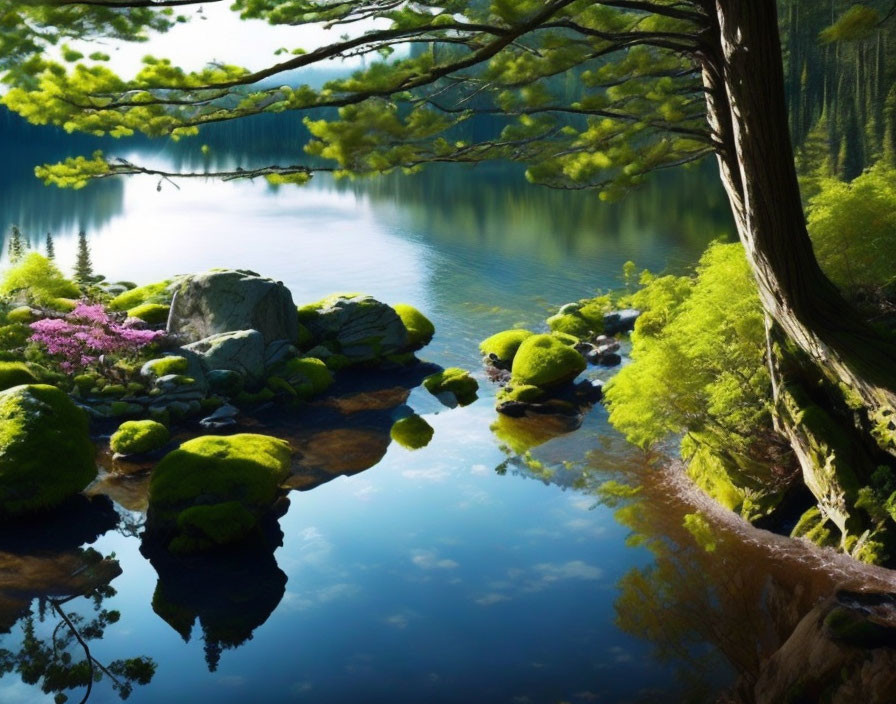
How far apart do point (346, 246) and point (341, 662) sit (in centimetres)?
3357

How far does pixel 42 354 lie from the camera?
18422mm

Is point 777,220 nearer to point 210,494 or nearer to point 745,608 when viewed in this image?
point 745,608

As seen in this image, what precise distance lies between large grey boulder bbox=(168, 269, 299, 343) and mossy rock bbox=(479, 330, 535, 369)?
4512 mm

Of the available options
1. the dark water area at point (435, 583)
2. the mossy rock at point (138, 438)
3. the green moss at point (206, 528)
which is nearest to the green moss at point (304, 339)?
the dark water area at point (435, 583)

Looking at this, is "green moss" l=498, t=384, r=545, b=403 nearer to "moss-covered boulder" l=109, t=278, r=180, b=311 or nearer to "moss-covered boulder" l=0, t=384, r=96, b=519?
"moss-covered boulder" l=0, t=384, r=96, b=519

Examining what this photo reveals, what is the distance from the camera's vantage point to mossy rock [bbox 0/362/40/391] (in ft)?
52.5

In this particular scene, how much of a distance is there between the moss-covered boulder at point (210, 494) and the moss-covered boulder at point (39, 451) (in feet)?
4.67

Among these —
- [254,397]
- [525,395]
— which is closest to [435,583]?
[525,395]

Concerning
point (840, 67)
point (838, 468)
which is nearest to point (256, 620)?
point (838, 468)

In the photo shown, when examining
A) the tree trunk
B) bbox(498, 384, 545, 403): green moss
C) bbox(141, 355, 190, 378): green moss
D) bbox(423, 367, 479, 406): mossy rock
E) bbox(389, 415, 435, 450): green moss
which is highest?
the tree trunk

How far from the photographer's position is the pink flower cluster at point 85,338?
60.1 feet

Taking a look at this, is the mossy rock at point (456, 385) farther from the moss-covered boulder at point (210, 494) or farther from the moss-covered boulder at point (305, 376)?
the moss-covered boulder at point (210, 494)

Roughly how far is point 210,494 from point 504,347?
33.2 ft

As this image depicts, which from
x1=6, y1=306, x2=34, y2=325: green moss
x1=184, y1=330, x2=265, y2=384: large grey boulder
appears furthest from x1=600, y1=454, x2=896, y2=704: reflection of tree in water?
x1=6, y1=306, x2=34, y2=325: green moss
